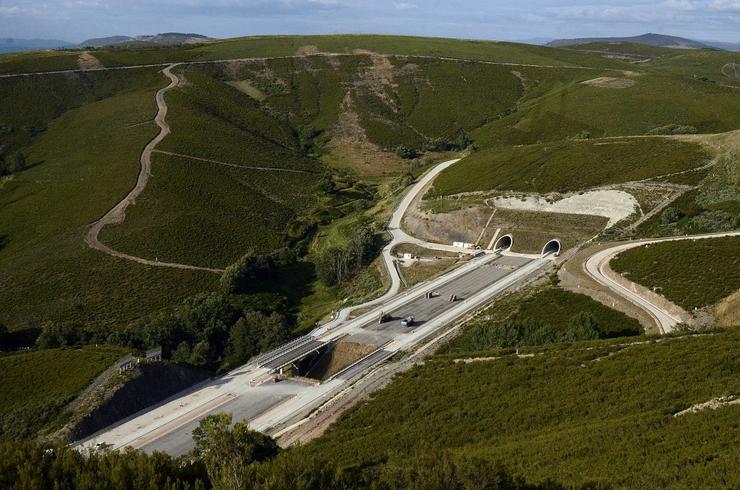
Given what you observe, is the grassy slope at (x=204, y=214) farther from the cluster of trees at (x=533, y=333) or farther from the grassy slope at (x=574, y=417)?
the grassy slope at (x=574, y=417)

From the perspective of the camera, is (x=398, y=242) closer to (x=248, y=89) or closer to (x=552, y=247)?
(x=552, y=247)

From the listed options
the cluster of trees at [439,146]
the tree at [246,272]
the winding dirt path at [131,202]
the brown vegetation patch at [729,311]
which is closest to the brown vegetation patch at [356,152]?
the cluster of trees at [439,146]

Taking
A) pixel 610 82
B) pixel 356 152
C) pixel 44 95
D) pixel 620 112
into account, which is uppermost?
pixel 610 82

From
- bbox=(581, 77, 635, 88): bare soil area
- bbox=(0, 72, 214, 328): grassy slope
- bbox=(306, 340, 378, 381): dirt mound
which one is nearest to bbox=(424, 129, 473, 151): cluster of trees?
bbox=(581, 77, 635, 88): bare soil area

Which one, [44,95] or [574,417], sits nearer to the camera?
[574,417]

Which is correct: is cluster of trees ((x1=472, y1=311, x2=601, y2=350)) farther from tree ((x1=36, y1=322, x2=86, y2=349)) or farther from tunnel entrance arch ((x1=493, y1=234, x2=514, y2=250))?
tree ((x1=36, y1=322, x2=86, y2=349))

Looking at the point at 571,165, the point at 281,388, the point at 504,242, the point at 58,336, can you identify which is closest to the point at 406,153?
the point at 571,165
